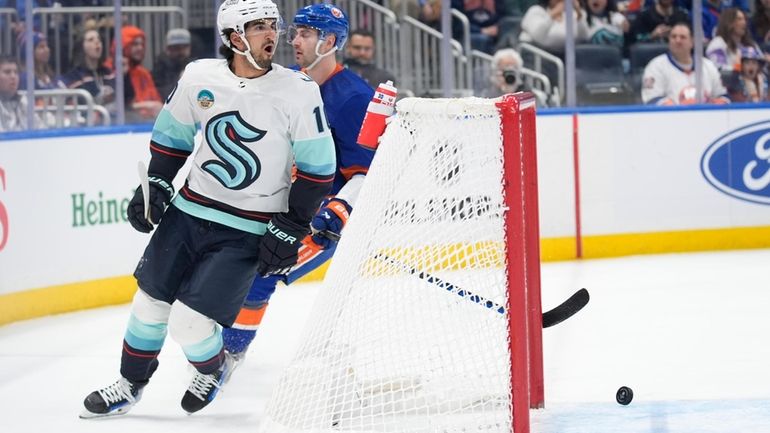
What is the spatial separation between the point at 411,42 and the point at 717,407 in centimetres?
348

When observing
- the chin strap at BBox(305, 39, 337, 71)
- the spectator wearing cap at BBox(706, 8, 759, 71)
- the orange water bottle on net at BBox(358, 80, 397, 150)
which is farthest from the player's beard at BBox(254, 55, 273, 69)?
the spectator wearing cap at BBox(706, 8, 759, 71)

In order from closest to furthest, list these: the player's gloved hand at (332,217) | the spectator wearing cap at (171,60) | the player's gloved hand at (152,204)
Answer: the player's gloved hand at (152,204) → the player's gloved hand at (332,217) → the spectator wearing cap at (171,60)

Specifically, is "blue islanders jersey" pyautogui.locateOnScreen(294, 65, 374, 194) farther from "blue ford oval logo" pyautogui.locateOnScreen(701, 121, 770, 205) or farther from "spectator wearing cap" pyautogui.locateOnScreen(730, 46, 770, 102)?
"spectator wearing cap" pyautogui.locateOnScreen(730, 46, 770, 102)

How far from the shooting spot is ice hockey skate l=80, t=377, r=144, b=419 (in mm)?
3828

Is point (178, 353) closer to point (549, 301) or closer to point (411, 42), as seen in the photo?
point (549, 301)

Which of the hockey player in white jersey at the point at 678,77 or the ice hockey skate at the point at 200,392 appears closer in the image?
the ice hockey skate at the point at 200,392

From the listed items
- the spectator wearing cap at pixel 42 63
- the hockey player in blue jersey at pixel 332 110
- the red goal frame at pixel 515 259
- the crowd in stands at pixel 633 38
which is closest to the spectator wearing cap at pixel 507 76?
the crowd in stands at pixel 633 38

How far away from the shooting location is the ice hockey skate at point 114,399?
12.6ft

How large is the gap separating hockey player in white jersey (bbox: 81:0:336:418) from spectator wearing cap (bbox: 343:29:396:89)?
3065 mm

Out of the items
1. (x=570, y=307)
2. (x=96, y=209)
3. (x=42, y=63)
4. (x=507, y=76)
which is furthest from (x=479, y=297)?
(x=507, y=76)

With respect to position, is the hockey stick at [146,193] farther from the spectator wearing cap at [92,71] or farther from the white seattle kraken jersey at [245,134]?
the spectator wearing cap at [92,71]

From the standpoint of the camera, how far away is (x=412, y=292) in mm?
A: 3545

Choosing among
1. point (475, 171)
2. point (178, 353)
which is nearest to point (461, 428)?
point (475, 171)

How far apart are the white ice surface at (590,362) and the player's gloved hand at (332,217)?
0.58 meters
